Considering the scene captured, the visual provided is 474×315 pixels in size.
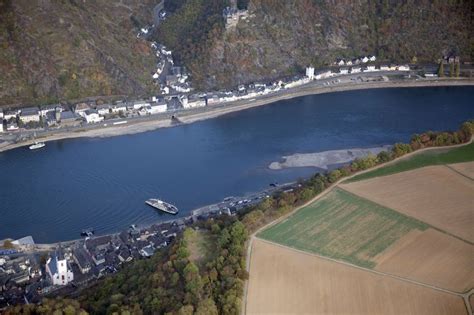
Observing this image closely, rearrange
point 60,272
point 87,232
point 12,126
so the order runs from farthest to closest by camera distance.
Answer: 1. point 12,126
2. point 87,232
3. point 60,272

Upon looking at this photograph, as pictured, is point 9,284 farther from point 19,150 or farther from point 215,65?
point 215,65

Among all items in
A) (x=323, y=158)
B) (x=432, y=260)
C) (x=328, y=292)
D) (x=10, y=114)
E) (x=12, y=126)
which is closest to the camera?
(x=328, y=292)

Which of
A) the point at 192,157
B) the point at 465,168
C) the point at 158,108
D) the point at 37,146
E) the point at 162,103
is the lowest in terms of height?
the point at 465,168

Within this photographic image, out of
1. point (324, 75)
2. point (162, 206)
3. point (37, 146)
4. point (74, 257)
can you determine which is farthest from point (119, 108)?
point (74, 257)

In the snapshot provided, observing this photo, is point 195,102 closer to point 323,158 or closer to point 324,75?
point 324,75

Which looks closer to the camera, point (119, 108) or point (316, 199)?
point (316, 199)

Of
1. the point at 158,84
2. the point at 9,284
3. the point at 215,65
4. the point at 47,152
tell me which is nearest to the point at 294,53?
the point at 215,65
